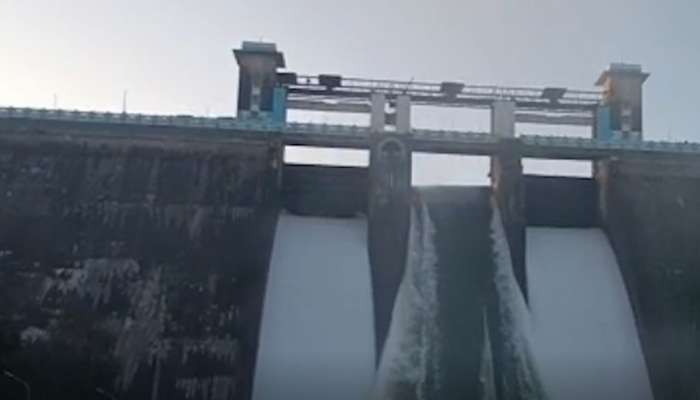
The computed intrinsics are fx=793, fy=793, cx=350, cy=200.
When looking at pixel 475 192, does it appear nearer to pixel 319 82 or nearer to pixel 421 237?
pixel 421 237

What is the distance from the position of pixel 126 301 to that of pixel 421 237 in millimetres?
7243

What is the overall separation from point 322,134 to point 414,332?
19.8 ft

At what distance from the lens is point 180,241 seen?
18.8 m

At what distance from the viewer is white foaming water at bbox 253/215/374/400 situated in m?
16.9

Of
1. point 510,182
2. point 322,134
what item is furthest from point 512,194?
point 322,134

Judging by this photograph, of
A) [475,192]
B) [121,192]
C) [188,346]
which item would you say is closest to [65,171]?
[121,192]

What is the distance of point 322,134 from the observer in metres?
20.9

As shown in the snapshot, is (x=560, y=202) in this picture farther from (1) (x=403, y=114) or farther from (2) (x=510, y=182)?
(1) (x=403, y=114)

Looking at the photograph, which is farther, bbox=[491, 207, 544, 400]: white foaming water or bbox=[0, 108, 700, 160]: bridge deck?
bbox=[0, 108, 700, 160]: bridge deck

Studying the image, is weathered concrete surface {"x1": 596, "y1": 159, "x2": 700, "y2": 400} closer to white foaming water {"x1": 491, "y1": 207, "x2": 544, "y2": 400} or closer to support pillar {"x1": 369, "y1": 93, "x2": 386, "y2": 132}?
white foaming water {"x1": 491, "y1": 207, "x2": 544, "y2": 400}

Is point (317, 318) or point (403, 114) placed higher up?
point (403, 114)

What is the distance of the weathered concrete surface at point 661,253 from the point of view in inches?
706

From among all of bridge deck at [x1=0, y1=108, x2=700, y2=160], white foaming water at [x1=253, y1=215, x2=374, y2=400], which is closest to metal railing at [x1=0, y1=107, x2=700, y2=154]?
bridge deck at [x1=0, y1=108, x2=700, y2=160]

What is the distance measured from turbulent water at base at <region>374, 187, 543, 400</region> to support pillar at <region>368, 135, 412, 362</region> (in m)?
0.25
